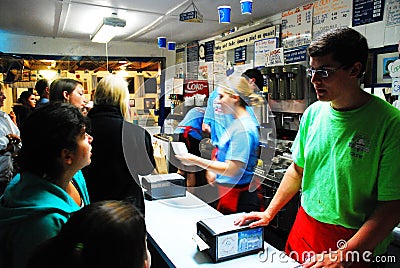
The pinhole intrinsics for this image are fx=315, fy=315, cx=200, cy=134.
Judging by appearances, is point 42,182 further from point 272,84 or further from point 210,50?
point 210,50

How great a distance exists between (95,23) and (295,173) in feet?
14.1

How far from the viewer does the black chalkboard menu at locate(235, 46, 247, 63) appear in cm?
485

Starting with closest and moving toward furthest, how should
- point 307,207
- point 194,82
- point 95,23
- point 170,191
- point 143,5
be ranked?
point 307,207 → point 170,191 → point 194,82 → point 143,5 → point 95,23

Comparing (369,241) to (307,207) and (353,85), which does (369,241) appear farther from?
(353,85)

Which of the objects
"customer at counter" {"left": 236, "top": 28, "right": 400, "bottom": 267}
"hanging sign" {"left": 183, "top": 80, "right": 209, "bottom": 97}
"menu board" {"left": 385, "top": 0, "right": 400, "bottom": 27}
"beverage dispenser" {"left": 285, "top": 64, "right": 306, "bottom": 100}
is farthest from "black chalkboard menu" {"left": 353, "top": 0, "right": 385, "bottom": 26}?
"customer at counter" {"left": 236, "top": 28, "right": 400, "bottom": 267}

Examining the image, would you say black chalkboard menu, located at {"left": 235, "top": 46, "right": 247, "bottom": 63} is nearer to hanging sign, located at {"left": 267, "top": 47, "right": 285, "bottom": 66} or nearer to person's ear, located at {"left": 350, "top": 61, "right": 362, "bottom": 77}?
hanging sign, located at {"left": 267, "top": 47, "right": 285, "bottom": 66}

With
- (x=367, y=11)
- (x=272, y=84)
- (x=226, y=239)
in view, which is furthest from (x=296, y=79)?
(x=226, y=239)

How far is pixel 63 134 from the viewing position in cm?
120

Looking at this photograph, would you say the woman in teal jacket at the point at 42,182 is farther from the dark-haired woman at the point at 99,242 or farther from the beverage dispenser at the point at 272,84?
the beverage dispenser at the point at 272,84

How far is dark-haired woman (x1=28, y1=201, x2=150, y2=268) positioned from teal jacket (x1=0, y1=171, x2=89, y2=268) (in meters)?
0.12

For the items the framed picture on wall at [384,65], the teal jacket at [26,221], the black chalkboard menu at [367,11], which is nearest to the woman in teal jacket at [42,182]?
the teal jacket at [26,221]

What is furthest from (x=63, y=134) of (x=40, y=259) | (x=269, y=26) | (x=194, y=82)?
(x=269, y=26)

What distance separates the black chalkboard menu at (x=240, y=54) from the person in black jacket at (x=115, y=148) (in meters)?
3.00

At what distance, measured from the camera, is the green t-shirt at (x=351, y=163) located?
3.99ft
